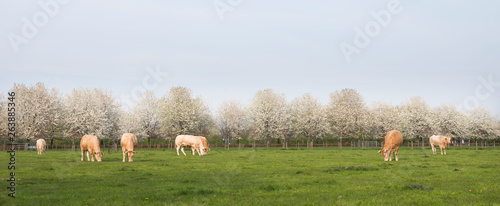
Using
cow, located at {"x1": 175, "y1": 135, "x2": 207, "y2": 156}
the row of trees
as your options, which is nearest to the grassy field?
cow, located at {"x1": 175, "y1": 135, "x2": 207, "y2": 156}

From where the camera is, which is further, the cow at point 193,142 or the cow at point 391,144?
the cow at point 193,142

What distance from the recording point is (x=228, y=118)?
9312cm

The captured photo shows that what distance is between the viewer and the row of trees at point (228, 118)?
255 ft

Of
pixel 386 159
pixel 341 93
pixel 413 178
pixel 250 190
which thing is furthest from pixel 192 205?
pixel 341 93

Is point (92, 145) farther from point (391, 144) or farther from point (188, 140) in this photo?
point (391, 144)

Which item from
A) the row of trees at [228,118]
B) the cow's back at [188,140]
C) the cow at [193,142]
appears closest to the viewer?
the cow at [193,142]

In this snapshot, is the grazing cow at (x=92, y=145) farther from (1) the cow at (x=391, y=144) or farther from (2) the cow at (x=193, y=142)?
(1) the cow at (x=391, y=144)

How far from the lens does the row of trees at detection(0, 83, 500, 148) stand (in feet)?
255

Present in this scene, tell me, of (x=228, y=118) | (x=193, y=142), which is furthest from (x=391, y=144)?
(x=228, y=118)

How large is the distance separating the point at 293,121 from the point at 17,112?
5882cm

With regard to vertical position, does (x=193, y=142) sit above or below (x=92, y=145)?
below

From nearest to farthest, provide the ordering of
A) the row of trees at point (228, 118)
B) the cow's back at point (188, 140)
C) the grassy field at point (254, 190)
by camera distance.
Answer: the grassy field at point (254, 190) → the cow's back at point (188, 140) → the row of trees at point (228, 118)

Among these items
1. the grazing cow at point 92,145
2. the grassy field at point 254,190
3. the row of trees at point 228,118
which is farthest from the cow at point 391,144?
the row of trees at point 228,118

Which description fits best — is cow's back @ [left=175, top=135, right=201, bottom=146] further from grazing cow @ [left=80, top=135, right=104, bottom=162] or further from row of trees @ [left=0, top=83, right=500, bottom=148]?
row of trees @ [left=0, top=83, right=500, bottom=148]
